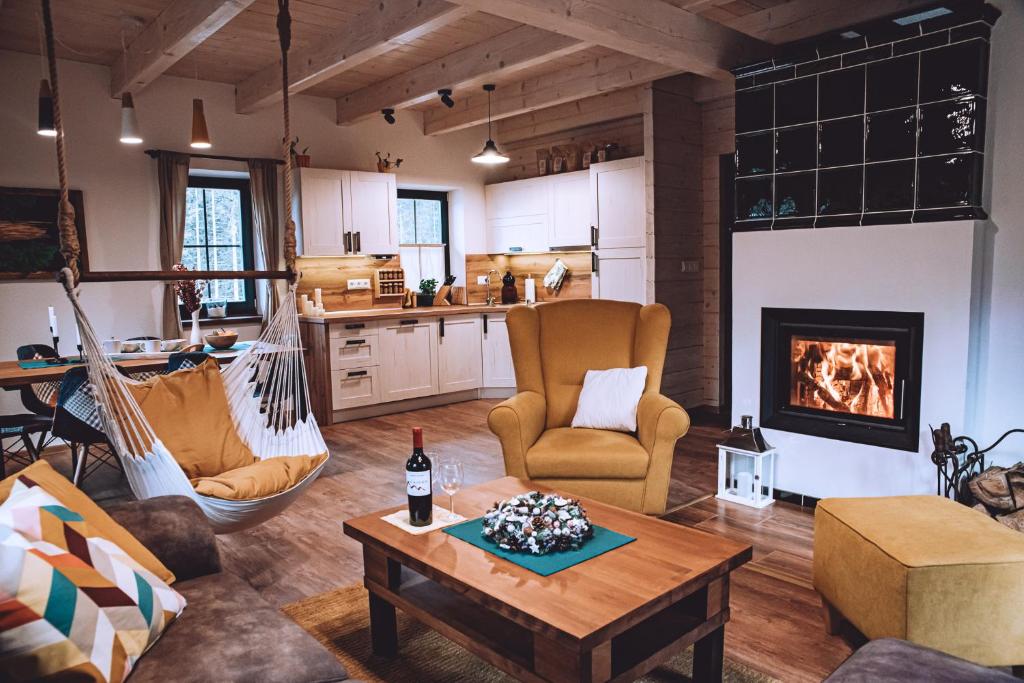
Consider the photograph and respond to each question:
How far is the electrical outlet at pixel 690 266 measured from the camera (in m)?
5.96

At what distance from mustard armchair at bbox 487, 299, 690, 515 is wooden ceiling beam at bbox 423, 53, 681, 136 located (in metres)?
1.97

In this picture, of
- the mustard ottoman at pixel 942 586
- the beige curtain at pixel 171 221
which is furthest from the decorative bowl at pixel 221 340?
the mustard ottoman at pixel 942 586

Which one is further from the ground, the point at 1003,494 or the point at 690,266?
the point at 690,266

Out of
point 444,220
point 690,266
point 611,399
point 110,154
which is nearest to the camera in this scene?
point 611,399

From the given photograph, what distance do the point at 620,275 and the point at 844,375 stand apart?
8.54 feet

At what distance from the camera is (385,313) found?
6.23 meters

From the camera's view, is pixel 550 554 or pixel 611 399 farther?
pixel 611 399

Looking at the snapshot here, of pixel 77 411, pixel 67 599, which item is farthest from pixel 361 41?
pixel 67 599

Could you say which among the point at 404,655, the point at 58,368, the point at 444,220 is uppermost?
the point at 444,220

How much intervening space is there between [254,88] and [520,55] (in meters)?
2.31

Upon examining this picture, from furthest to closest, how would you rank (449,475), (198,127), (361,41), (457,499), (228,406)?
(198,127) → (361,41) → (228,406) → (457,499) → (449,475)

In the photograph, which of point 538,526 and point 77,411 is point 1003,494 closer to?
point 538,526

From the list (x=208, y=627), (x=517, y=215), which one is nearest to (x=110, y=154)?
(x=517, y=215)

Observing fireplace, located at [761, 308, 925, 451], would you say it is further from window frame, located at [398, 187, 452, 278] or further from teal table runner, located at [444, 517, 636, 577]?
window frame, located at [398, 187, 452, 278]
